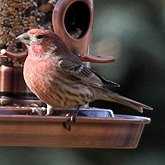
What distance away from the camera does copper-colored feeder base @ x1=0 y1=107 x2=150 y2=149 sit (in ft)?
25.0

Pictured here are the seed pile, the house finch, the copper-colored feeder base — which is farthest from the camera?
the seed pile

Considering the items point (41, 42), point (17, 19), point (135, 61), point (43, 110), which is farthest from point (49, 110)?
point (135, 61)

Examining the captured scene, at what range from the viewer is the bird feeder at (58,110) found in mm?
7637

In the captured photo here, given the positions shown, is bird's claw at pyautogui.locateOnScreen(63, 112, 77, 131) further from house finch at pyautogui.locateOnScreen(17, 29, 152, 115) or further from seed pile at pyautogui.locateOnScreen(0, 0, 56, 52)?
seed pile at pyautogui.locateOnScreen(0, 0, 56, 52)

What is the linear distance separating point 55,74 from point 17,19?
0.49 metres

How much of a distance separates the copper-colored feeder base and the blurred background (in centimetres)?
254

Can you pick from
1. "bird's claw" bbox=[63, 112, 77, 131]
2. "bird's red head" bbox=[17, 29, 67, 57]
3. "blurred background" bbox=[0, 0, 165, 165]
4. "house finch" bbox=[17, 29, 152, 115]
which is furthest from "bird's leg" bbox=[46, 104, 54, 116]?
"blurred background" bbox=[0, 0, 165, 165]

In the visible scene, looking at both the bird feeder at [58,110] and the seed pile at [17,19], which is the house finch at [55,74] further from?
the seed pile at [17,19]

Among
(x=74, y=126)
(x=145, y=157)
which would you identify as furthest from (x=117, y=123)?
(x=145, y=157)

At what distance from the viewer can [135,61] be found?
424 inches

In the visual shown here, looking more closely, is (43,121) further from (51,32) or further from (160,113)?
(160,113)

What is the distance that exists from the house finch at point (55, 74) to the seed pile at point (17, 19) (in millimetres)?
198

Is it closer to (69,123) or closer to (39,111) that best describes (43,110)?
(39,111)

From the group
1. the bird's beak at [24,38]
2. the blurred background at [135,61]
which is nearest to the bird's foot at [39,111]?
the bird's beak at [24,38]
